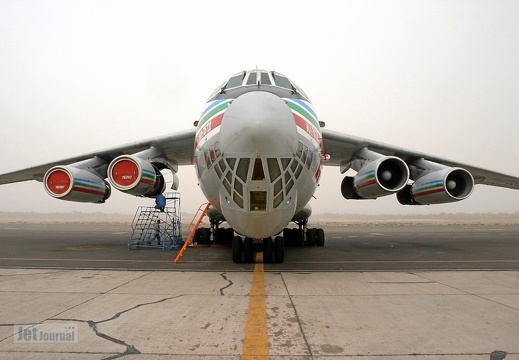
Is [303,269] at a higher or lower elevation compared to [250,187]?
lower

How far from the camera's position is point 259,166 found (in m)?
4.91

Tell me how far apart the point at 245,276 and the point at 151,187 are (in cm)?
430

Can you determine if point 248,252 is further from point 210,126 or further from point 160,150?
point 160,150

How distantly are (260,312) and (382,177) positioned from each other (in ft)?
18.3

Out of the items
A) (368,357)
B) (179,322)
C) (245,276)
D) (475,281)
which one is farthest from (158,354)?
(475,281)

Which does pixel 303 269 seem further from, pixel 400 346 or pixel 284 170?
pixel 400 346

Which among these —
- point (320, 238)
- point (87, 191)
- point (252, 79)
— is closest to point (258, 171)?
point (252, 79)

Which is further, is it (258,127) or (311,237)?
(311,237)

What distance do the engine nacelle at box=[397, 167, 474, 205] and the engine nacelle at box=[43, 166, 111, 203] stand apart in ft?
28.1

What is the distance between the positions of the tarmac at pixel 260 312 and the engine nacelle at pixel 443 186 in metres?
2.62

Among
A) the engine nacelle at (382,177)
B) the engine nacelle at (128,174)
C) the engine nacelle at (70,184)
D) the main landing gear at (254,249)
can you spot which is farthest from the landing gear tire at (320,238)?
the engine nacelle at (70,184)

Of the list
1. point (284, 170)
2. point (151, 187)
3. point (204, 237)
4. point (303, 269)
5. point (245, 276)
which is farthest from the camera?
point (204, 237)

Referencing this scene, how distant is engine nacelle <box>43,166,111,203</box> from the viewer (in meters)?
9.21

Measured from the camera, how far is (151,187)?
9031 mm
